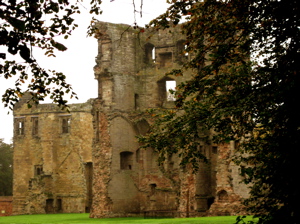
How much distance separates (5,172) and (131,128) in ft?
94.2

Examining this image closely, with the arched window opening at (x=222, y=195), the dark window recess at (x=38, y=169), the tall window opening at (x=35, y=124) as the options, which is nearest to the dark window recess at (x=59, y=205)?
the dark window recess at (x=38, y=169)

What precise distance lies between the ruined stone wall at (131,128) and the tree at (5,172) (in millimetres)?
27595

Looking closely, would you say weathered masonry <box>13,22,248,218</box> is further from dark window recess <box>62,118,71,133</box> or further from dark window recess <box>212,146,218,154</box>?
dark window recess <box>62,118,71,133</box>

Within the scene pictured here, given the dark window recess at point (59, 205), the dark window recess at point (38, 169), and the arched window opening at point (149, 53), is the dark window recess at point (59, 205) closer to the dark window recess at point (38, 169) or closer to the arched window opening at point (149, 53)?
the dark window recess at point (38, 169)

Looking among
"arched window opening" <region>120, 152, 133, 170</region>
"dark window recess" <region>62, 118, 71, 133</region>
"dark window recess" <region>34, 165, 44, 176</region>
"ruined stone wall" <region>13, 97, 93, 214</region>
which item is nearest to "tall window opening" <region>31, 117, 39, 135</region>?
"ruined stone wall" <region>13, 97, 93, 214</region>

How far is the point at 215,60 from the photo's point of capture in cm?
1175

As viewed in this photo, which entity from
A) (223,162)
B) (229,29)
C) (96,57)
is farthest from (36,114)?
(229,29)

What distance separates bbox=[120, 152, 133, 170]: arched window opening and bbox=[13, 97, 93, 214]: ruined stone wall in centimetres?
1204

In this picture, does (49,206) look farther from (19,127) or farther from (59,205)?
(19,127)

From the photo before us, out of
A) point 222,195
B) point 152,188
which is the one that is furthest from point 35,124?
point 222,195

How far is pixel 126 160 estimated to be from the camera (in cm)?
3216

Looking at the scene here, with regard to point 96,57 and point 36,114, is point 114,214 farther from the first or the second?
point 36,114

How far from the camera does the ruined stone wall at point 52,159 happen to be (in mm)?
43469

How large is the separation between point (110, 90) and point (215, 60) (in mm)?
20518
